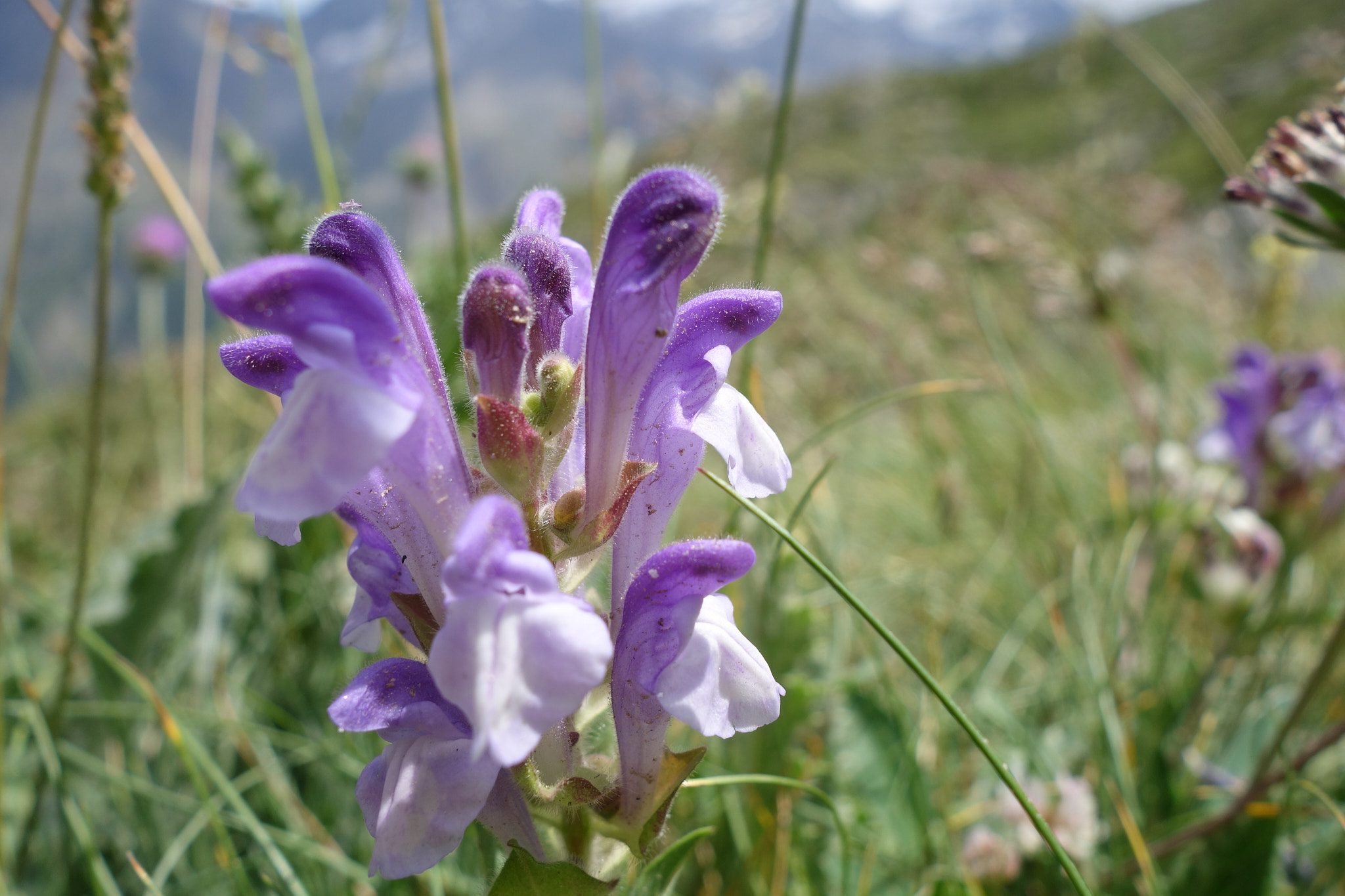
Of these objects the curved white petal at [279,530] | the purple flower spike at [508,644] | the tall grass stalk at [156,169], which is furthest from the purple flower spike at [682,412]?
the tall grass stalk at [156,169]

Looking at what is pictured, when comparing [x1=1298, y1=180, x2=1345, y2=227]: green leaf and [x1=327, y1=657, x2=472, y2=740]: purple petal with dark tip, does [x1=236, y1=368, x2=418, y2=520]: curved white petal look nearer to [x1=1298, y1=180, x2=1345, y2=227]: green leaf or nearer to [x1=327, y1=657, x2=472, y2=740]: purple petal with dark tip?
[x1=327, y1=657, x2=472, y2=740]: purple petal with dark tip

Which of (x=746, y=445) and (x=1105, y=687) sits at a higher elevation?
(x=746, y=445)

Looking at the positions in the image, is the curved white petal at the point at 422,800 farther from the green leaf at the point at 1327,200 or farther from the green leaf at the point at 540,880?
the green leaf at the point at 1327,200

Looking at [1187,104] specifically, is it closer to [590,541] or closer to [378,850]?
[590,541]

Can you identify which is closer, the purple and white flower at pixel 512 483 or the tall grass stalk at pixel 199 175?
the purple and white flower at pixel 512 483

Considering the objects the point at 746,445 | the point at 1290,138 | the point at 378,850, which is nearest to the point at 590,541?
the point at 746,445

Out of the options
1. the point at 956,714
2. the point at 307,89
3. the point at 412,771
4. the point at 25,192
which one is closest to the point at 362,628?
the point at 412,771
